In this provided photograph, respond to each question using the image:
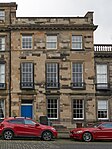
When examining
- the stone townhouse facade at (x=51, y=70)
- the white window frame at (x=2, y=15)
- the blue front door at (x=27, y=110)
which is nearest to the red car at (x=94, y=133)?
the stone townhouse facade at (x=51, y=70)

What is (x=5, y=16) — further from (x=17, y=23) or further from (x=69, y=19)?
(x=69, y=19)

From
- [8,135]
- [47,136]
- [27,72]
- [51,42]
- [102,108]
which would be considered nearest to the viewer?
[8,135]

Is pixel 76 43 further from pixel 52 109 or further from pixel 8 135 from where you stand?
pixel 8 135

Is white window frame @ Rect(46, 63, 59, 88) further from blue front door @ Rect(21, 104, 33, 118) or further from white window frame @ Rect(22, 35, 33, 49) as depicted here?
blue front door @ Rect(21, 104, 33, 118)

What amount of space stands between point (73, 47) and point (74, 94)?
468 centimetres

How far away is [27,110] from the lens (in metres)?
36.0

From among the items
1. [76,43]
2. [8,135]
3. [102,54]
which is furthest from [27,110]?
[8,135]

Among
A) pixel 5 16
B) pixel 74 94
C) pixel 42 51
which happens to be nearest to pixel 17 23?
pixel 5 16

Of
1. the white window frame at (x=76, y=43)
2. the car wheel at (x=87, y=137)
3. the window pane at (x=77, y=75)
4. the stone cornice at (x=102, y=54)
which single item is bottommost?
the car wheel at (x=87, y=137)

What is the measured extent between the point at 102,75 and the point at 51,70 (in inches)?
211

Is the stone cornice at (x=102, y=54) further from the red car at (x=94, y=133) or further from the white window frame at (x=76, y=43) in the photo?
the red car at (x=94, y=133)

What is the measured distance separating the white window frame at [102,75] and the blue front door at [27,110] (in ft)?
23.9

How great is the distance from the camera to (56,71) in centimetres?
3634

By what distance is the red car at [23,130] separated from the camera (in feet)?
82.0
